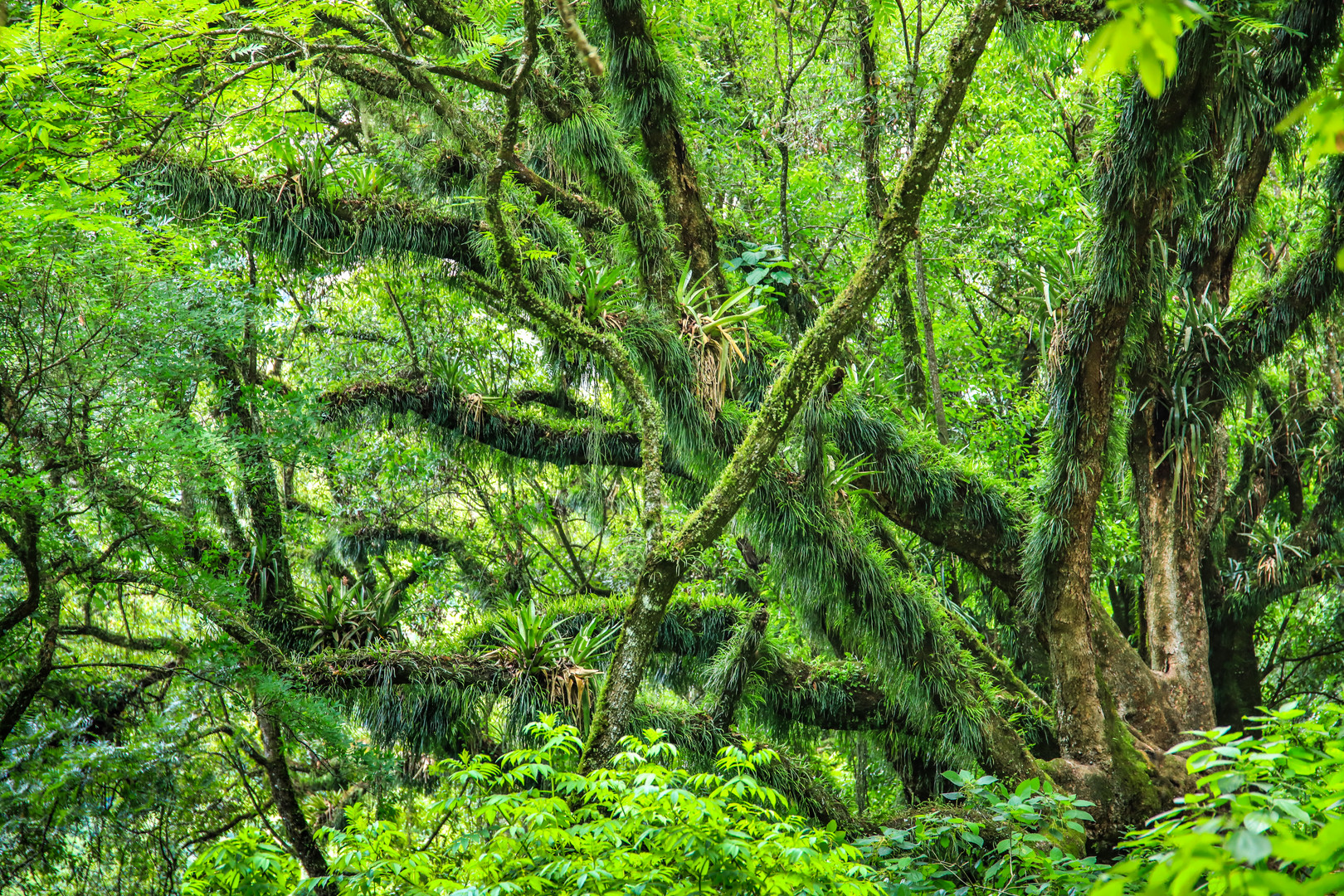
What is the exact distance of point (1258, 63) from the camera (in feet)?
20.2

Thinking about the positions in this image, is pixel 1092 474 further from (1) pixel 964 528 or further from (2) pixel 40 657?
(2) pixel 40 657

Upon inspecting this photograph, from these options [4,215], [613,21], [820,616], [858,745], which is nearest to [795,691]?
[820,616]

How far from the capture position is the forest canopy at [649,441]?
3885 millimetres

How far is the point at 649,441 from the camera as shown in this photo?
4809 mm

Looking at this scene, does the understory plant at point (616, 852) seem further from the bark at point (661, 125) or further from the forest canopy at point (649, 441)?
the bark at point (661, 125)

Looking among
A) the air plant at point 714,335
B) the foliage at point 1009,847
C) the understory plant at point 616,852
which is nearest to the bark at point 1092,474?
the foliage at point 1009,847

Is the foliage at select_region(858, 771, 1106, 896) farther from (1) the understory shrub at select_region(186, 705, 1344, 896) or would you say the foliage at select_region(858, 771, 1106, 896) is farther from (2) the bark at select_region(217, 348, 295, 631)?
(2) the bark at select_region(217, 348, 295, 631)

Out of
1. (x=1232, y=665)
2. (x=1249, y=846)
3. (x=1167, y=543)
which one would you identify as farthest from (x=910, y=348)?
(x=1249, y=846)

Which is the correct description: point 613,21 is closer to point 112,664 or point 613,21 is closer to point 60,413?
point 60,413

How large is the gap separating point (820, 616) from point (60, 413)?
16.7 feet

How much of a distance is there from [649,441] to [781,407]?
741 mm

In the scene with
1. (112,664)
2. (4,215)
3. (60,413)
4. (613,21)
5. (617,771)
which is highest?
(613,21)

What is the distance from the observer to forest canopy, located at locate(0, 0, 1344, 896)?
3.88 metres

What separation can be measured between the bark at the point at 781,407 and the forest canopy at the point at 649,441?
2 cm
